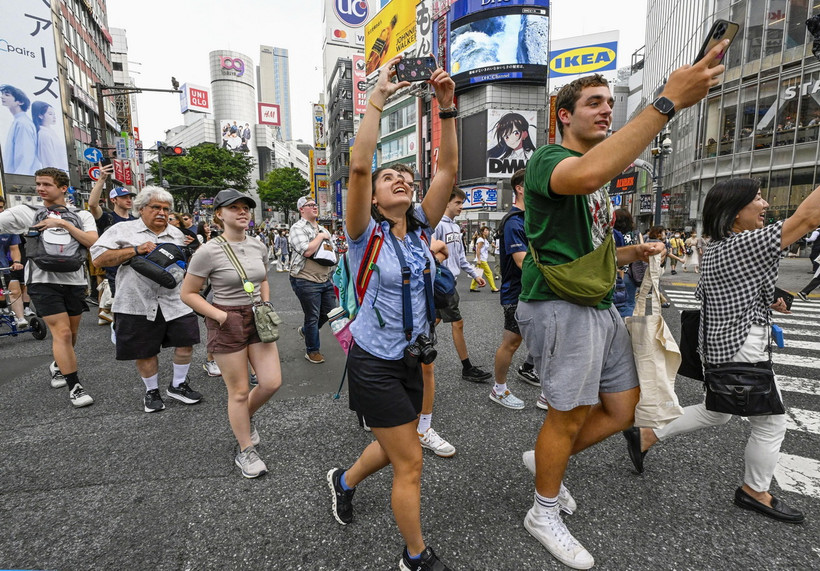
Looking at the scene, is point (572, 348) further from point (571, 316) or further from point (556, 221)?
point (556, 221)

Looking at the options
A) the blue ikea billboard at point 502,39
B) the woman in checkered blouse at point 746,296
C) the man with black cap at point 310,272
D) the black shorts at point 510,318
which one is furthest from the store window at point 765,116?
the woman in checkered blouse at point 746,296

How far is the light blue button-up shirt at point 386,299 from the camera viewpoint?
6.19 ft

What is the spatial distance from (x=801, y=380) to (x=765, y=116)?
28.8 meters

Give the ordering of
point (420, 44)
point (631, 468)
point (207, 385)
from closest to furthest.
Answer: point (631, 468), point (207, 385), point (420, 44)

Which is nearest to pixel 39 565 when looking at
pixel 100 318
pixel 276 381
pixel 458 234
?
pixel 276 381

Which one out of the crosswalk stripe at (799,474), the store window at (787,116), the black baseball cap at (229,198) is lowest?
the crosswalk stripe at (799,474)

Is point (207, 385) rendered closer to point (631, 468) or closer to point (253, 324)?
point (253, 324)

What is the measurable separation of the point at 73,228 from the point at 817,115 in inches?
1266

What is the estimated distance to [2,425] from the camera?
12.1ft

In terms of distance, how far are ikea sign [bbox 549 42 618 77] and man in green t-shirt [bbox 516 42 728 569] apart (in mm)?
62024

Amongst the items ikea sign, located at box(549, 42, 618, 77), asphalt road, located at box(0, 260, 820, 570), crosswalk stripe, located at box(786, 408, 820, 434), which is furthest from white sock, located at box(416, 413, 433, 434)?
ikea sign, located at box(549, 42, 618, 77)

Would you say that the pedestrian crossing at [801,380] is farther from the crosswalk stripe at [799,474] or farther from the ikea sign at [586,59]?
the ikea sign at [586,59]

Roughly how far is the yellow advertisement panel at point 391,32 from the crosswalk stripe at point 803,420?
46.7 m

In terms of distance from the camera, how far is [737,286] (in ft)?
7.24
